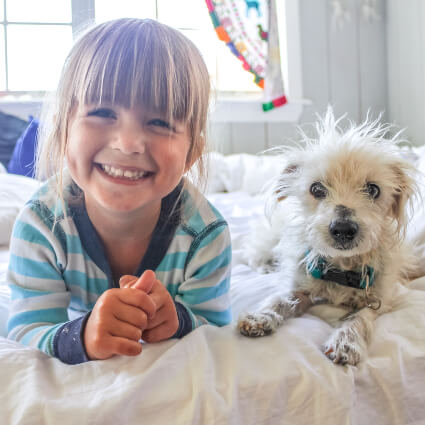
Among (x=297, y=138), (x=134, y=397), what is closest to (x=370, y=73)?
(x=297, y=138)

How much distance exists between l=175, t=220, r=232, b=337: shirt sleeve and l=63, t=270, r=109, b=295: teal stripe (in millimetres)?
154

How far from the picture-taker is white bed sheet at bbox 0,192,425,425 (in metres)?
0.51

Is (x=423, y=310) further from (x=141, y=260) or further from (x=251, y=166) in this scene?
(x=251, y=166)

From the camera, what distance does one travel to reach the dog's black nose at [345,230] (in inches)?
34.5

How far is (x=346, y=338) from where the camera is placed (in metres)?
0.69

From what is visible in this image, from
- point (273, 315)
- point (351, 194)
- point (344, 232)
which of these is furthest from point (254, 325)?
point (351, 194)

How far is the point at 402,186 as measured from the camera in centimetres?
100

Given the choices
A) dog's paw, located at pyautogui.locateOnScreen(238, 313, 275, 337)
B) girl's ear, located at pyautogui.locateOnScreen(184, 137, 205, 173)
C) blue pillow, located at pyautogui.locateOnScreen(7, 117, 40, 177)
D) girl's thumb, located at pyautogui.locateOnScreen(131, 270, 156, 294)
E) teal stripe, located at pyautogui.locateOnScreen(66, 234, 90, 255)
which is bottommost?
dog's paw, located at pyautogui.locateOnScreen(238, 313, 275, 337)

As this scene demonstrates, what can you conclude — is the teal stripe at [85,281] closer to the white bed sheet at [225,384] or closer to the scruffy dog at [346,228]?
the white bed sheet at [225,384]

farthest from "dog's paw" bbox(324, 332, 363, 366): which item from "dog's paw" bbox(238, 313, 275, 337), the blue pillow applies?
the blue pillow

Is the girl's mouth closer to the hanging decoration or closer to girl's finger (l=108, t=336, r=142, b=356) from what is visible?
girl's finger (l=108, t=336, r=142, b=356)

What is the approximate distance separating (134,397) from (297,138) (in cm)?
291

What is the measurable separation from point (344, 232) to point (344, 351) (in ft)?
0.99

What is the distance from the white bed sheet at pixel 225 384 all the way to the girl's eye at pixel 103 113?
383 millimetres
